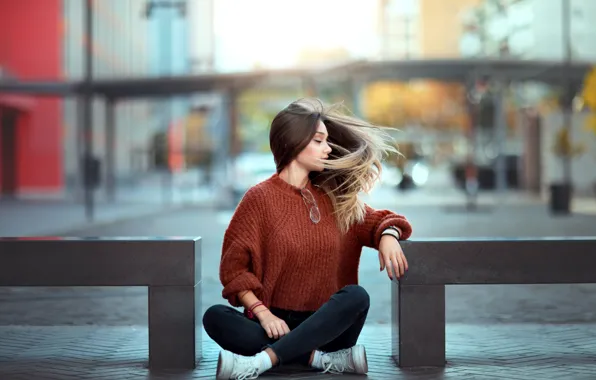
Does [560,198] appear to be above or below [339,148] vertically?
below

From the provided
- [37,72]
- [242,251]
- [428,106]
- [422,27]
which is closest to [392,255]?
[242,251]

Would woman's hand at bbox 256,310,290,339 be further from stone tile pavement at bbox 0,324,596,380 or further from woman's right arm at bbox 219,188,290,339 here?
stone tile pavement at bbox 0,324,596,380

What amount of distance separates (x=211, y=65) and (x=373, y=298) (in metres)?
26.9

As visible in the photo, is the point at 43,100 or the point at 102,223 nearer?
the point at 102,223

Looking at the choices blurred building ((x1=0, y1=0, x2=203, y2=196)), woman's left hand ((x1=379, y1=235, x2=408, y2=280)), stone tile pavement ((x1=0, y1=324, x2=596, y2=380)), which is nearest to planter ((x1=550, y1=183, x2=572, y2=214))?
stone tile pavement ((x1=0, y1=324, x2=596, y2=380))

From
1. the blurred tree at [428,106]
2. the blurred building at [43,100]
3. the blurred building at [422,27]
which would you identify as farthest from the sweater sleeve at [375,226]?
the blurred tree at [428,106]

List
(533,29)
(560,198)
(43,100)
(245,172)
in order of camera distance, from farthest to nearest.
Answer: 1. (43,100)
2. (533,29)
3. (245,172)
4. (560,198)

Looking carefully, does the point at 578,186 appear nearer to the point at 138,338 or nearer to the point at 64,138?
the point at 64,138

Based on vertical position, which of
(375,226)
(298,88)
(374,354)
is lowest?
(374,354)

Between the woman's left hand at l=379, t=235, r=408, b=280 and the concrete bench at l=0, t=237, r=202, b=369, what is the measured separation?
1024mm

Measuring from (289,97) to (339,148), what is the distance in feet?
128

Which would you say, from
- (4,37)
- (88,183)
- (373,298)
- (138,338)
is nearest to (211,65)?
(4,37)

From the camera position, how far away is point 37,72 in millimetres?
41781

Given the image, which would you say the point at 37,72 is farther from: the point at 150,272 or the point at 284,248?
the point at 284,248
